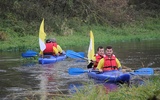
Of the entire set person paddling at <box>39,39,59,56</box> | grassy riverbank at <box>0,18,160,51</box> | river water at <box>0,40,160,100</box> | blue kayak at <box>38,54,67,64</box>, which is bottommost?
river water at <box>0,40,160,100</box>

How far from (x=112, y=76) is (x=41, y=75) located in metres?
2.90

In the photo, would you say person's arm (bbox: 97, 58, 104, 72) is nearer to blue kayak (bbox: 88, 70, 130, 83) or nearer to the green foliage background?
blue kayak (bbox: 88, 70, 130, 83)

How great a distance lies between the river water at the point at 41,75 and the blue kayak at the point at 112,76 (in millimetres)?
300

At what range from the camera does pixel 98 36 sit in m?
26.2

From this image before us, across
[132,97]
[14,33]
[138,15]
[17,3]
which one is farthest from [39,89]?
[138,15]

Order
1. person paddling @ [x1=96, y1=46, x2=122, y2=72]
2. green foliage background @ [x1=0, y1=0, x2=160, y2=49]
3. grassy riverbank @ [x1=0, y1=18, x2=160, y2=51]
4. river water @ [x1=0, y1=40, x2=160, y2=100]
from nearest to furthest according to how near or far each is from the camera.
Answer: river water @ [x1=0, y1=40, x2=160, y2=100], person paddling @ [x1=96, y1=46, x2=122, y2=72], grassy riverbank @ [x1=0, y1=18, x2=160, y2=51], green foliage background @ [x1=0, y1=0, x2=160, y2=49]

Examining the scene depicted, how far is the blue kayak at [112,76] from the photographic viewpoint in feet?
33.4

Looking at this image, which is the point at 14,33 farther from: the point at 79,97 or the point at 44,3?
the point at 79,97

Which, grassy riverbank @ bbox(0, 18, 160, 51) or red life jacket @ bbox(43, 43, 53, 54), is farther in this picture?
grassy riverbank @ bbox(0, 18, 160, 51)

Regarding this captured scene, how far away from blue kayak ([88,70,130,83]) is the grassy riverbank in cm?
922

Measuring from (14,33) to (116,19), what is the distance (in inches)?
374

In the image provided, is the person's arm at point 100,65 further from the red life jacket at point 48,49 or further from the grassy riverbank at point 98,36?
the grassy riverbank at point 98,36

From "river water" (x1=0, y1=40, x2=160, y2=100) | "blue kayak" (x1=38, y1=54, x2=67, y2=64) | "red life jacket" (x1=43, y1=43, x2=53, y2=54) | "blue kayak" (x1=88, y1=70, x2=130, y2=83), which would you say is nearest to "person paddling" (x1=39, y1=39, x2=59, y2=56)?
"red life jacket" (x1=43, y1=43, x2=53, y2=54)

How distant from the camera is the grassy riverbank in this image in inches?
828
